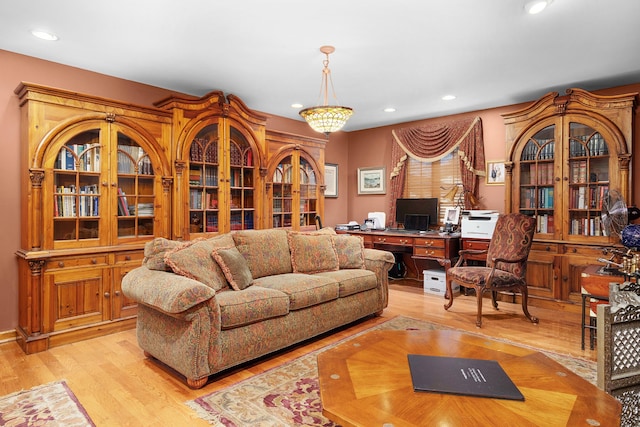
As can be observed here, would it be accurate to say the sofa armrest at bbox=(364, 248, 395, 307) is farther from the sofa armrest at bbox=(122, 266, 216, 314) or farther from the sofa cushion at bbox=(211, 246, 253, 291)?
the sofa armrest at bbox=(122, 266, 216, 314)

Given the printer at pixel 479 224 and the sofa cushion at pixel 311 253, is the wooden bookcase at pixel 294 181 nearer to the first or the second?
the sofa cushion at pixel 311 253

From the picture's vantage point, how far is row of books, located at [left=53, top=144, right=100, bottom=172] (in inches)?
132

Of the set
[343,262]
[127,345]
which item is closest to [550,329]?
[343,262]

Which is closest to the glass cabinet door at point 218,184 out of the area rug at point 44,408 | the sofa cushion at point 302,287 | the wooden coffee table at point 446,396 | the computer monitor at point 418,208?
the sofa cushion at point 302,287

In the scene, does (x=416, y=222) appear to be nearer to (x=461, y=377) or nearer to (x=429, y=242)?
(x=429, y=242)

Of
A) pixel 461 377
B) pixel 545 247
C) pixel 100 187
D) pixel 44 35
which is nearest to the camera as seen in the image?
pixel 461 377

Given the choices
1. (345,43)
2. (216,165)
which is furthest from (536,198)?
(216,165)

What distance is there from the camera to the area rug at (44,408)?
211 cm

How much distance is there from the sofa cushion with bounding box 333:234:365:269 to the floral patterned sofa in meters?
0.01

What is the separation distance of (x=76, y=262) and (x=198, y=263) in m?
1.31

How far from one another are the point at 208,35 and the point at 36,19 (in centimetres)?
118

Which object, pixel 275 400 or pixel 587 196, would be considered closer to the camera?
pixel 275 400

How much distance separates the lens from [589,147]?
4184 mm

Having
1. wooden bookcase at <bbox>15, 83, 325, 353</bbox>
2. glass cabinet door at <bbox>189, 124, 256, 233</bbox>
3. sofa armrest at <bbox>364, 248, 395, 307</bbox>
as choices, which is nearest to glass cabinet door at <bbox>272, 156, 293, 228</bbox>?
glass cabinet door at <bbox>189, 124, 256, 233</bbox>
